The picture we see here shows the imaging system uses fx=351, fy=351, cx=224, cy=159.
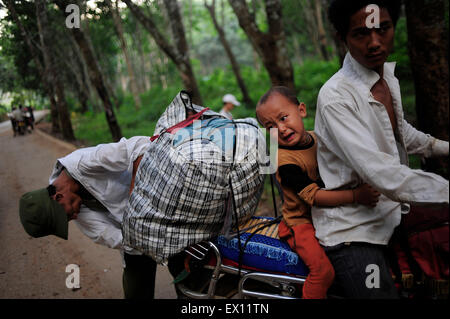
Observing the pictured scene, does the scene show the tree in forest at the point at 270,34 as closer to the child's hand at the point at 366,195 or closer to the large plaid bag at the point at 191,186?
the large plaid bag at the point at 191,186

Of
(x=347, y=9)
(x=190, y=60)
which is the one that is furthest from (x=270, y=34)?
(x=190, y=60)

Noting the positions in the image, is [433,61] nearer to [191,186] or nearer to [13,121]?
[191,186]

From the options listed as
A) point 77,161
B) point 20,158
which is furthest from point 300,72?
point 77,161

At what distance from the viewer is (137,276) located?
247 cm

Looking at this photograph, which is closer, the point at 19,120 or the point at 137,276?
the point at 137,276

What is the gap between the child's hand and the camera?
151 centimetres

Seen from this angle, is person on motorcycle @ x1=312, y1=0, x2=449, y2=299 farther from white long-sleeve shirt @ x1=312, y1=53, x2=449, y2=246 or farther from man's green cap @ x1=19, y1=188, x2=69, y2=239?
man's green cap @ x1=19, y1=188, x2=69, y2=239

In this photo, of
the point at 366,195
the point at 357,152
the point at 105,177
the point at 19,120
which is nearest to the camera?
the point at 357,152

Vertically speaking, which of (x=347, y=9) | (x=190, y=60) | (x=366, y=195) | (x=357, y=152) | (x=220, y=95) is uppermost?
(x=190, y=60)

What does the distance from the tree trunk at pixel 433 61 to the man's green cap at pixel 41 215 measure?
3246mm

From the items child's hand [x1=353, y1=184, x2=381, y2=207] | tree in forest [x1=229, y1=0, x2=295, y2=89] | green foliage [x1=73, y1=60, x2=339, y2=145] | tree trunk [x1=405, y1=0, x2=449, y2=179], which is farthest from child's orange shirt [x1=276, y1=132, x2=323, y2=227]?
green foliage [x1=73, y1=60, x2=339, y2=145]

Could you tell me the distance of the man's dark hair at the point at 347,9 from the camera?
4.74 feet

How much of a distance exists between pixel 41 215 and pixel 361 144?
1.80 metres

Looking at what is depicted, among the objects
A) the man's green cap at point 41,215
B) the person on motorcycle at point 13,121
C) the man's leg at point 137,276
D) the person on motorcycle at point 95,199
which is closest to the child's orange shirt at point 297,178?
the person on motorcycle at point 95,199
